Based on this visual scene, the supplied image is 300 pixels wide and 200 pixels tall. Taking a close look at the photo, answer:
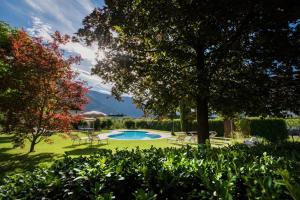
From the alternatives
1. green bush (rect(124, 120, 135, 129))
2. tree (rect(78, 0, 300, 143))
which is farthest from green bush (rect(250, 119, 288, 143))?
green bush (rect(124, 120, 135, 129))

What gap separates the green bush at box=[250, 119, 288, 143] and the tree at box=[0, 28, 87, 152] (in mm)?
16198

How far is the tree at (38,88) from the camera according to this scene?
51.6ft

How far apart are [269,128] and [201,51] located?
55.5ft

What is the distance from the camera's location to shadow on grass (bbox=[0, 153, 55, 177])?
11.4 metres

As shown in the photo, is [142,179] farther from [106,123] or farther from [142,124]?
[142,124]

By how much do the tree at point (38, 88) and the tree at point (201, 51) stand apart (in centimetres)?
631

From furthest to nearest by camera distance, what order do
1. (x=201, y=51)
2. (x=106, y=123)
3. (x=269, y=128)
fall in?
(x=106, y=123) < (x=269, y=128) < (x=201, y=51)

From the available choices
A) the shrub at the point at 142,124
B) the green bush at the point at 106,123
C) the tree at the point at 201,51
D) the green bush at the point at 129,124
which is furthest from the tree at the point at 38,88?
the green bush at the point at 129,124

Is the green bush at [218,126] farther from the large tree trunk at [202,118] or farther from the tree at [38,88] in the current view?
the large tree trunk at [202,118]

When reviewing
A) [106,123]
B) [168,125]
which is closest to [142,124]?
[106,123]

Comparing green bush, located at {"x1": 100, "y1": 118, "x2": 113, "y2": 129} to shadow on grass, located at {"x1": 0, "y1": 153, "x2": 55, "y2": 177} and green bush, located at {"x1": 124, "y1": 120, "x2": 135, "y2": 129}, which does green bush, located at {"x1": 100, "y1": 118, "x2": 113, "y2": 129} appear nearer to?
green bush, located at {"x1": 124, "y1": 120, "x2": 135, "y2": 129}

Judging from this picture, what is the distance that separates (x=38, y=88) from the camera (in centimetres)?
1606

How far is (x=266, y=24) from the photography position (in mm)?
9008

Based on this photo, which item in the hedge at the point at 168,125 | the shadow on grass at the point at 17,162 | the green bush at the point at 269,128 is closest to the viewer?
the shadow on grass at the point at 17,162
